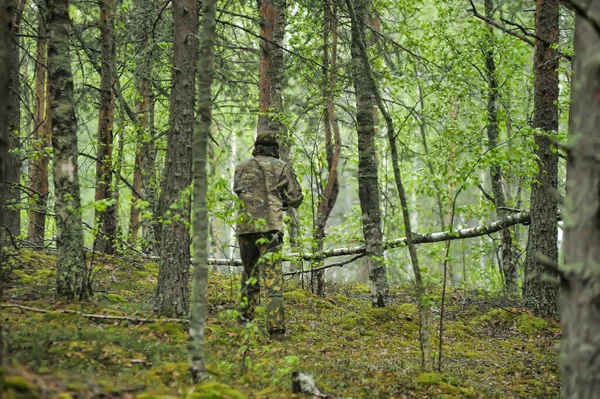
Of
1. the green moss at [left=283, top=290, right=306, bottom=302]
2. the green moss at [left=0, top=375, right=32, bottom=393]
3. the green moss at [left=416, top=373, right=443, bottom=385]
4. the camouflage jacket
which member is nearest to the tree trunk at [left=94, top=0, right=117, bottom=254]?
the green moss at [left=283, top=290, right=306, bottom=302]

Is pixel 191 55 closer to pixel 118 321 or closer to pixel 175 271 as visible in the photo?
pixel 175 271

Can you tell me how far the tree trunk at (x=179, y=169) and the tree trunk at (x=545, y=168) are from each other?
23.0ft

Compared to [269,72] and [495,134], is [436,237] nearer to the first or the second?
[495,134]

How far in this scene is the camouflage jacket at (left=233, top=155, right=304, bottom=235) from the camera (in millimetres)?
7988

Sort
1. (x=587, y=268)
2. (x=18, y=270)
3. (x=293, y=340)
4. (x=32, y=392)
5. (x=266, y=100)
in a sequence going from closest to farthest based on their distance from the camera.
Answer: (x=587, y=268), (x=32, y=392), (x=293, y=340), (x=18, y=270), (x=266, y=100)

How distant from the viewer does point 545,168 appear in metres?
10.9

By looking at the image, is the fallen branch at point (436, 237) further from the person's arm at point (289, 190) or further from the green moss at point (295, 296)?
the person's arm at point (289, 190)

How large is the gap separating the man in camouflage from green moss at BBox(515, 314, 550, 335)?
17.1 feet

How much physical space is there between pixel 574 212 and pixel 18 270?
8.32m

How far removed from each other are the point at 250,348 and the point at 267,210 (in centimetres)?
205

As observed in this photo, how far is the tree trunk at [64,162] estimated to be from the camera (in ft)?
22.7

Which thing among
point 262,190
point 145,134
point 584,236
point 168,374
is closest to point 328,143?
point 145,134

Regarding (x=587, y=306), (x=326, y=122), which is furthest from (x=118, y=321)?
(x=326, y=122)

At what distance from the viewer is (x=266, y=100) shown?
454 inches
